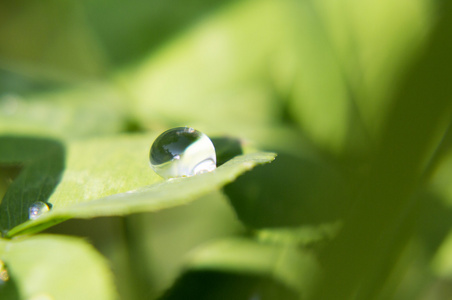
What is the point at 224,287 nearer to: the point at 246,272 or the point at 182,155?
the point at 246,272

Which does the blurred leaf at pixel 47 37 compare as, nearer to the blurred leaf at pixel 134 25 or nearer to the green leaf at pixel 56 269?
the blurred leaf at pixel 134 25

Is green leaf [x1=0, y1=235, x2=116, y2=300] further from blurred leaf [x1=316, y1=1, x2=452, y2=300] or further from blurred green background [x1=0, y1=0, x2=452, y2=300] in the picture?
blurred leaf [x1=316, y1=1, x2=452, y2=300]

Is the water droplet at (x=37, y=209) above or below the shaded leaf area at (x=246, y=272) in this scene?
above

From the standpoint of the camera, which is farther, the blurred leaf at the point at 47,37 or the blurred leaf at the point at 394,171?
the blurred leaf at the point at 47,37

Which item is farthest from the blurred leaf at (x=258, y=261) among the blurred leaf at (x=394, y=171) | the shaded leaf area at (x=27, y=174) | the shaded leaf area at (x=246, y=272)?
the shaded leaf area at (x=27, y=174)

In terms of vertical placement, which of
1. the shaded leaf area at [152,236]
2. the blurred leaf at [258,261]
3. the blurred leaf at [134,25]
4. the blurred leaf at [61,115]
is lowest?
the shaded leaf area at [152,236]

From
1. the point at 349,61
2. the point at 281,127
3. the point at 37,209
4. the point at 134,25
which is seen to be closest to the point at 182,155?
the point at 37,209

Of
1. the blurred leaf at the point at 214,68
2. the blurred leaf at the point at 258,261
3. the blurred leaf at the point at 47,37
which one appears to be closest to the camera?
the blurred leaf at the point at 258,261

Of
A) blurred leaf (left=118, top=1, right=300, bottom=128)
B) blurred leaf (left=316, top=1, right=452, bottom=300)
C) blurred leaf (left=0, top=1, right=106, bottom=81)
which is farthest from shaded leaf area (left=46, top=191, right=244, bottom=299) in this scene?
blurred leaf (left=0, top=1, right=106, bottom=81)
